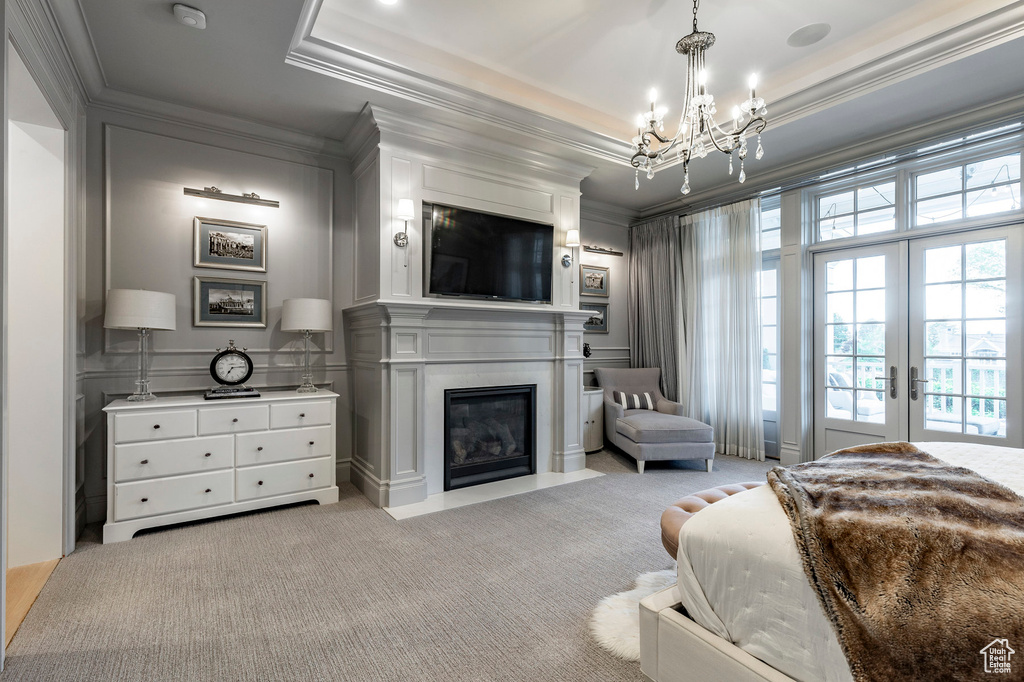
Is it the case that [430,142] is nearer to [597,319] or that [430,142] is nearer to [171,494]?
[597,319]

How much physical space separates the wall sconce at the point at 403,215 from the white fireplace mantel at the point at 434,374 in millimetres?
456

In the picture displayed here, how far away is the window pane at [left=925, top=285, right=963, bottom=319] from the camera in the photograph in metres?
3.52

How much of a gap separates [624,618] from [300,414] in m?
2.41

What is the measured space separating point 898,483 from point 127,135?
14.9ft

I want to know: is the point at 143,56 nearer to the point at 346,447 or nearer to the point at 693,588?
the point at 346,447

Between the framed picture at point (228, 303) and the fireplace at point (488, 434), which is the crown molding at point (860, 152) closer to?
the fireplace at point (488, 434)

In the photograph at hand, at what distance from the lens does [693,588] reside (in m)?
1.49

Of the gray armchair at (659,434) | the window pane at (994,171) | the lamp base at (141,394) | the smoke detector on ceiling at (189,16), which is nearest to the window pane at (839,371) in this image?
the gray armchair at (659,434)

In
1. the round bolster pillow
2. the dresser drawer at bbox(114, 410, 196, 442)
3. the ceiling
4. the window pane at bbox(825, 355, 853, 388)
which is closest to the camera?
the round bolster pillow

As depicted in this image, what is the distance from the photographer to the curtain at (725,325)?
4613 mm

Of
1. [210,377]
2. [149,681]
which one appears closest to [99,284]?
[210,377]

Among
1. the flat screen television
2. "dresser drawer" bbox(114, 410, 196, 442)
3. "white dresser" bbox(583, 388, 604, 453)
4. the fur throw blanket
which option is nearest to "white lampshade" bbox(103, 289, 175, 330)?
"dresser drawer" bbox(114, 410, 196, 442)

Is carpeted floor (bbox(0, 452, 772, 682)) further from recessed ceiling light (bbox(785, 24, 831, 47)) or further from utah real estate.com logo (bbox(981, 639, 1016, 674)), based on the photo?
recessed ceiling light (bbox(785, 24, 831, 47))

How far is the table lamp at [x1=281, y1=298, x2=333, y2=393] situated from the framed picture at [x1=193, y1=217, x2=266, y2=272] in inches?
16.9
